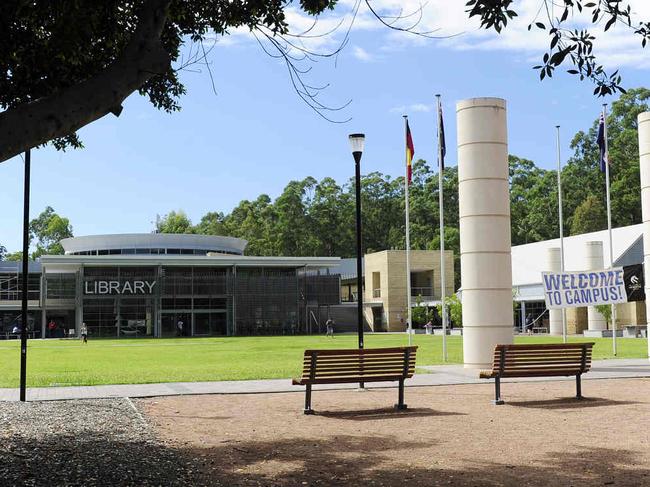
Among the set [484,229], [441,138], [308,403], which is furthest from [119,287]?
[308,403]

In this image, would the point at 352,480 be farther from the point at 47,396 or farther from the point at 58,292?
the point at 58,292

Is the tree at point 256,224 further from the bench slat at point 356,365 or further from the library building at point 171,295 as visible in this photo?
the bench slat at point 356,365

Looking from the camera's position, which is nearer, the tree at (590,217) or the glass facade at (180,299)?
the glass facade at (180,299)

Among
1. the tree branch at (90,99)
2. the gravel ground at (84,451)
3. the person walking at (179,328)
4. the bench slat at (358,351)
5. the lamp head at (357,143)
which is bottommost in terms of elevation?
the gravel ground at (84,451)

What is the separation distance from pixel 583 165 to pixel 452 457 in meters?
88.8

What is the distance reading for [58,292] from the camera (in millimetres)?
64438

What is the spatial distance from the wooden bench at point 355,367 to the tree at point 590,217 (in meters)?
75.5

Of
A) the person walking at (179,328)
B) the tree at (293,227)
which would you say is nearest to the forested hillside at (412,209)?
the tree at (293,227)

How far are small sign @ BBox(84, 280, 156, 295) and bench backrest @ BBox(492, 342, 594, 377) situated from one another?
53873 millimetres

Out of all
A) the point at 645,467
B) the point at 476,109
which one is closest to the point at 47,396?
the point at 645,467

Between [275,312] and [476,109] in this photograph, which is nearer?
[476,109]

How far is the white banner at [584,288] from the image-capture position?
25078mm

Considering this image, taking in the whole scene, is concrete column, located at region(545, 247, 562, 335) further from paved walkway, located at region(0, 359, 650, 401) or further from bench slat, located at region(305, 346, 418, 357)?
bench slat, located at region(305, 346, 418, 357)

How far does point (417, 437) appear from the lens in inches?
379
